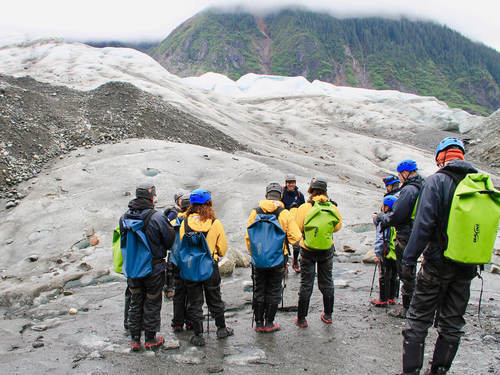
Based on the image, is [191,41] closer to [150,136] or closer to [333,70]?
[333,70]

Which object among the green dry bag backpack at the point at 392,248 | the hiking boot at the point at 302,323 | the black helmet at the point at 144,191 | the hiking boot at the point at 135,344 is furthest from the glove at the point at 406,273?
the hiking boot at the point at 135,344

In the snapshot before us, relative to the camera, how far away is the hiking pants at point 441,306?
348cm

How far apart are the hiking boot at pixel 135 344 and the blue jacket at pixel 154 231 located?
0.85 m

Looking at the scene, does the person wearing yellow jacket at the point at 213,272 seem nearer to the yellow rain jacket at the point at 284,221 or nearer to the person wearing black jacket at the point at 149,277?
the person wearing black jacket at the point at 149,277

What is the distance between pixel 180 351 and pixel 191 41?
15192cm

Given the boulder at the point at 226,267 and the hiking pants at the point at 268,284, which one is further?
the boulder at the point at 226,267

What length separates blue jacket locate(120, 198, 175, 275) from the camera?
4.79m

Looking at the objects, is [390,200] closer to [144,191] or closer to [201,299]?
[201,299]

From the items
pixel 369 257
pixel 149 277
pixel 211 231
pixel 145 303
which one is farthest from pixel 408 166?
pixel 369 257

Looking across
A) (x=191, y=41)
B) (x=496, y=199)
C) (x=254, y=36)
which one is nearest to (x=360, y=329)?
(x=496, y=199)

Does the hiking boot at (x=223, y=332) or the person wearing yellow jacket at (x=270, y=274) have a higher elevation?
the person wearing yellow jacket at (x=270, y=274)

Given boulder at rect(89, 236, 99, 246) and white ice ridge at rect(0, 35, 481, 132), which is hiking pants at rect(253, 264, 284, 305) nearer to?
boulder at rect(89, 236, 99, 246)

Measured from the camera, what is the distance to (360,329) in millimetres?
5230

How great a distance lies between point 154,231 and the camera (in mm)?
4793
